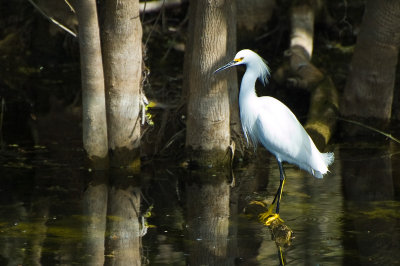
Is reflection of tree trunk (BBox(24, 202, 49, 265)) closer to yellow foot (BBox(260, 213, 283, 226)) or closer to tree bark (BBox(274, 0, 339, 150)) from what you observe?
yellow foot (BBox(260, 213, 283, 226))

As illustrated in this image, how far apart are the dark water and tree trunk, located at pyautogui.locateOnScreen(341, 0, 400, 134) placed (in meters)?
0.65

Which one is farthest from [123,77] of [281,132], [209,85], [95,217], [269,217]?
[269,217]

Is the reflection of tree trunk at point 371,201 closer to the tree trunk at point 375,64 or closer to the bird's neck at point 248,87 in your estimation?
the tree trunk at point 375,64

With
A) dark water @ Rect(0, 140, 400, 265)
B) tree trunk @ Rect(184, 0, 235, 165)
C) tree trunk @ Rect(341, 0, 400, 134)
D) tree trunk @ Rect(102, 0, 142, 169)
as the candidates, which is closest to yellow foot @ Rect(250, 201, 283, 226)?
dark water @ Rect(0, 140, 400, 265)

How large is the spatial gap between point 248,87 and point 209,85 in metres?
1.28

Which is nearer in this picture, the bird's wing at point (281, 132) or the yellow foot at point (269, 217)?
the yellow foot at point (269, 217)

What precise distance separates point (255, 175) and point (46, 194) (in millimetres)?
2666

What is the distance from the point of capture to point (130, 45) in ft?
29.9

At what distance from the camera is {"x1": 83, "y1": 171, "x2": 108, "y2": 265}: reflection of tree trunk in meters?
6.71

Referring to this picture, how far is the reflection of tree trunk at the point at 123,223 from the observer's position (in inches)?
261

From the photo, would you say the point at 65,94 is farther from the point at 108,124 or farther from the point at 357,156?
the point at 357,156

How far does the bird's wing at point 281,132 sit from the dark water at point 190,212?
0.66 m

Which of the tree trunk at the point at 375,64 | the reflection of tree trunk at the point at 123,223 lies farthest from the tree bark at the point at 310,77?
the reflection of tree trunk at the point at 123,223

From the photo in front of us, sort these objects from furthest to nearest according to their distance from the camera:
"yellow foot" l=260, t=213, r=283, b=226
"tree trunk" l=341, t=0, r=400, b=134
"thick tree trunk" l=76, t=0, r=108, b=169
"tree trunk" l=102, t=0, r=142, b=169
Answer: "tree trunk" l=341, t=0, r=400, b=134
"tree trunk" l=102, t=0, r=142, b=169
"thick tree trunk" l=76, t=0, r=108, b=169
"yellow foot" l=260, t=213, r=283, b=226
